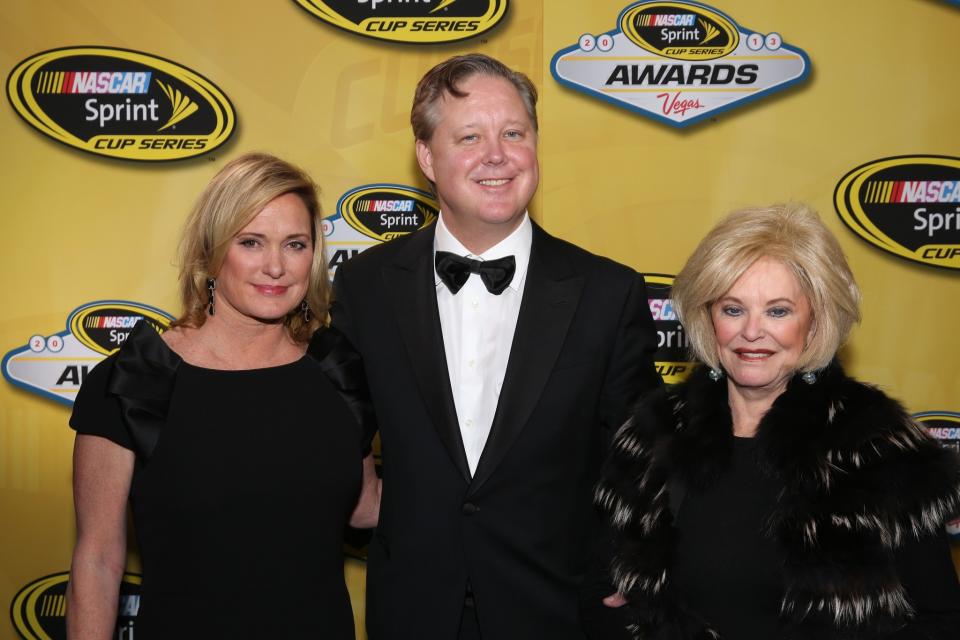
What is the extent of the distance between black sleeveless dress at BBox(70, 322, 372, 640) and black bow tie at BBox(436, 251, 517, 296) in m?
0.47

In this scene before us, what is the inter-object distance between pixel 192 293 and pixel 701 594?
4.45 feet

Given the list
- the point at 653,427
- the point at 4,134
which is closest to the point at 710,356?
the point at 653,427

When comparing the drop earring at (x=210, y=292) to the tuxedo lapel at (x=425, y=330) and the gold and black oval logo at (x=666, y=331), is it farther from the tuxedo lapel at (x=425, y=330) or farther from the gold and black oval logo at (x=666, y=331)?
the gold and black oval logo at (x=666, y=331)

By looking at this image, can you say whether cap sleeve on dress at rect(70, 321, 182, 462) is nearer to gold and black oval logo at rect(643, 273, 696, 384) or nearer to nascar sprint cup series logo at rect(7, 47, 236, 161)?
nascar sprint cup series logo at rect(7, 47, 236, 161)

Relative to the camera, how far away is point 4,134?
3.26 m

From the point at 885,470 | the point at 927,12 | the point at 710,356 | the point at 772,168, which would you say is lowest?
the point at 885,470

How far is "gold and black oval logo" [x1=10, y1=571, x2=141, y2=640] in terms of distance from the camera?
11.0 ft

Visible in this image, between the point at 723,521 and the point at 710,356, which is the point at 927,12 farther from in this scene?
the point at 723,521

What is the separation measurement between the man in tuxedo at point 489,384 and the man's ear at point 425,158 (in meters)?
0.01

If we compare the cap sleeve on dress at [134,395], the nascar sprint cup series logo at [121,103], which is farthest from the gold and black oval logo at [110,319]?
the cap sleeve on dress at [134,395]

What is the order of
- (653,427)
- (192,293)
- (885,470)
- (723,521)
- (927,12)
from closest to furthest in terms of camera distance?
(885,470) < (723,521) < (653,427) < (192,293) < (927,12)

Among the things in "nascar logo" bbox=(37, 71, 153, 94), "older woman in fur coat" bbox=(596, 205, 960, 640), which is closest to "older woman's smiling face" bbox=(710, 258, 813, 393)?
"older woman in fur coat" bbox=(596, 205, 960, 640)

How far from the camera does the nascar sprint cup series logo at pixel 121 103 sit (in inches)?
127

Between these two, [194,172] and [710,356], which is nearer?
[710,356]
